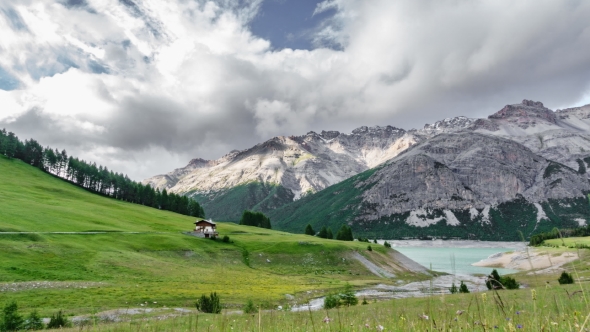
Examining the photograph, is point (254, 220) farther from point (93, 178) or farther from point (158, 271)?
point (158, 271)

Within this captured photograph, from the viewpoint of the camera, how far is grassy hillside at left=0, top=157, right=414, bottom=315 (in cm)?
4491

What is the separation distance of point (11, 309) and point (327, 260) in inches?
2975

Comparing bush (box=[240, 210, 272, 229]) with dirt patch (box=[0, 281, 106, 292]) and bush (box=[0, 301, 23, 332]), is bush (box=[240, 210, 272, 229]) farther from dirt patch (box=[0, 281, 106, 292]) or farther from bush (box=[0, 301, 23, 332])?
bush (box=[0, 301, 23, 332])

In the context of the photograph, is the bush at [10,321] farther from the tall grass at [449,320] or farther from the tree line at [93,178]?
the tree line at [93,178]

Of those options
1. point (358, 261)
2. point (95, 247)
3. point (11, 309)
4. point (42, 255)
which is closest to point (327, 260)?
point (358, 261)

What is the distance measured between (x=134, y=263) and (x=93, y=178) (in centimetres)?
13273

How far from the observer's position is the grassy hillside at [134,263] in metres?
44.9

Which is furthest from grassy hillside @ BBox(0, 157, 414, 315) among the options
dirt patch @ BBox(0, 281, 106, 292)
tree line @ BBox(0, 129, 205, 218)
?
tree line @ BBox(0, 129, 205, 218)

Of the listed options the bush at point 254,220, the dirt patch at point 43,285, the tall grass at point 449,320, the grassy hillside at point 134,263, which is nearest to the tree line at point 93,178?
the bush at point 254,220

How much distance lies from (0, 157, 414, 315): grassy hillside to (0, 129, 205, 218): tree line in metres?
50.4

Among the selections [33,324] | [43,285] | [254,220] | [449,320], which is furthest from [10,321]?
[254,220]

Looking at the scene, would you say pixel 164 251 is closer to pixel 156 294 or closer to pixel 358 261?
pixel 156 294

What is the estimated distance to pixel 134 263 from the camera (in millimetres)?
66938

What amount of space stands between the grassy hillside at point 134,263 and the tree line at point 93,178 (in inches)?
1986
